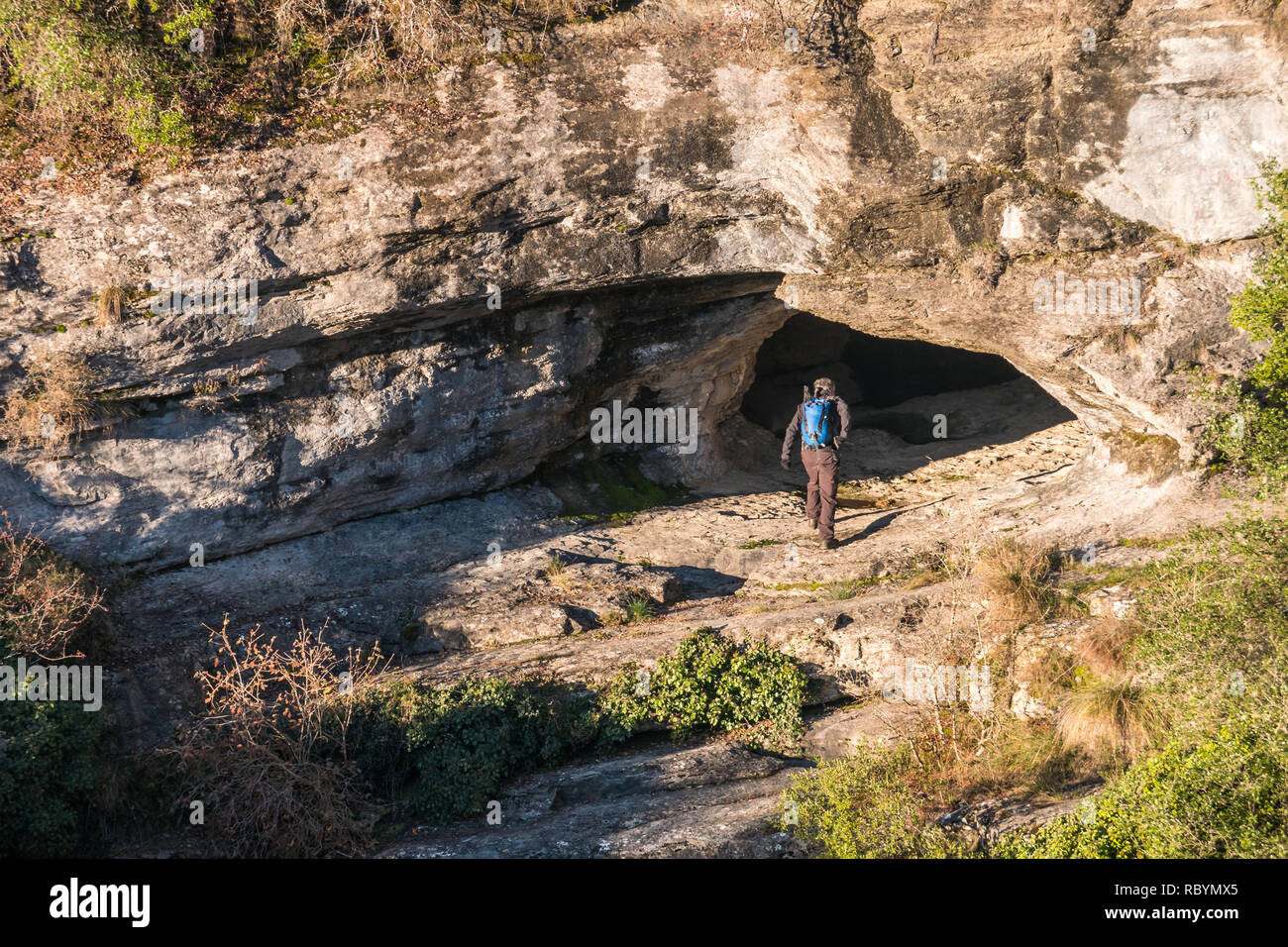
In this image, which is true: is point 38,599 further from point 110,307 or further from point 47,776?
point 110,307

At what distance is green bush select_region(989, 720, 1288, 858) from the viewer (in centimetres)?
649

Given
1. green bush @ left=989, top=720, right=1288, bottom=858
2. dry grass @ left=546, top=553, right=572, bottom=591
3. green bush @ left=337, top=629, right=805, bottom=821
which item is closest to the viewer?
green bush @ left=989, top=720, right=1288, bottom=858

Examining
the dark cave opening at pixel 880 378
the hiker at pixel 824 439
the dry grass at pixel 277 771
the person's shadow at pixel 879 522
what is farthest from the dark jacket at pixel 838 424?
the dry grass at pixel 277 771

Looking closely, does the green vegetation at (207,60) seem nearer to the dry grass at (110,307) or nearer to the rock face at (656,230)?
the rock face at (656,230)

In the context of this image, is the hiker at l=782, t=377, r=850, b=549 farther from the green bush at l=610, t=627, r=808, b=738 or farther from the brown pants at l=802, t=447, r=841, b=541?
the green bush at l=610, t=627, r=808, b=738

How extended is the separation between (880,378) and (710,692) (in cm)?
960

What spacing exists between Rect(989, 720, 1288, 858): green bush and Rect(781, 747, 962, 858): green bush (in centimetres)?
56

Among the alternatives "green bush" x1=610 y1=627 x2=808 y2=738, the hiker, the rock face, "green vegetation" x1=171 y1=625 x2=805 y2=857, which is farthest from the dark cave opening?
"green vegetation" x1=171 y1=625 x2=805 y2=857

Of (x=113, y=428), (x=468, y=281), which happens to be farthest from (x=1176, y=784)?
(x=113, y=428)

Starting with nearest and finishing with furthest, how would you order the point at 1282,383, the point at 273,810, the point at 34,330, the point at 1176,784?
1. the point at 1176,784
2. the point at 273,810
3. the point at 1282,383
4. the point at 34,330

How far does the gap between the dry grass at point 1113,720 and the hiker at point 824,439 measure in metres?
3.85

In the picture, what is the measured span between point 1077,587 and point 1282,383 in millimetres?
2665

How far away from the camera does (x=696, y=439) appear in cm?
1399
